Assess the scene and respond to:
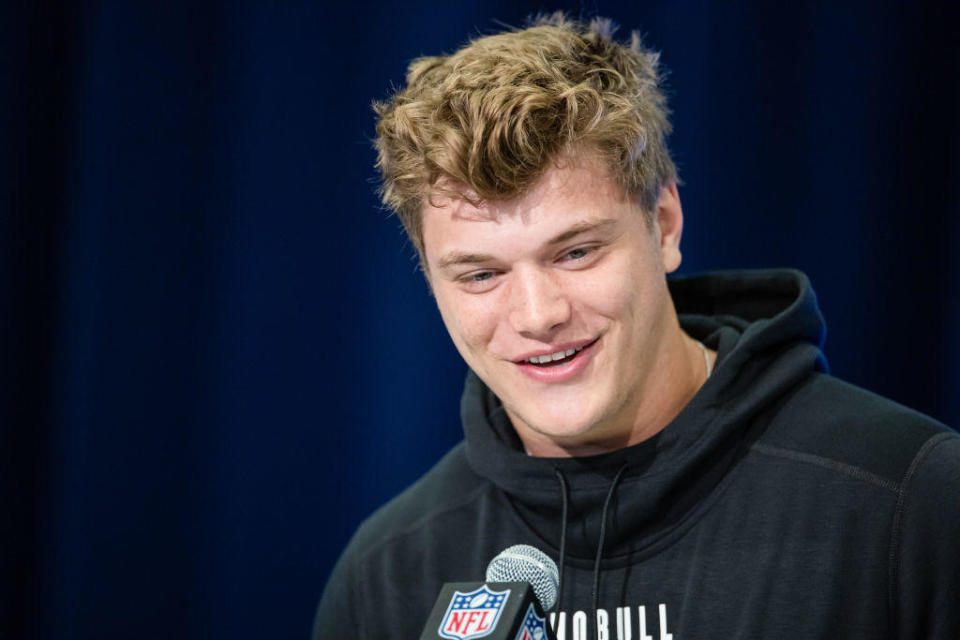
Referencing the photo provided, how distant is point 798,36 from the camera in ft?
6.53

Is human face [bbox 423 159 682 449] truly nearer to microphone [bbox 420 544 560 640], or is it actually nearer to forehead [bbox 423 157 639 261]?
forehead [bbox 423 157 639 261]

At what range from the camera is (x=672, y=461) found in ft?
4.36

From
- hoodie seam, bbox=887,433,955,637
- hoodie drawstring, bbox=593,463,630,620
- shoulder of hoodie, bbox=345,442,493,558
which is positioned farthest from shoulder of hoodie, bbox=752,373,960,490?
shoulder of hoodie, bbox=345,442,493,558

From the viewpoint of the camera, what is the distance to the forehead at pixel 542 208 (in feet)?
4.16

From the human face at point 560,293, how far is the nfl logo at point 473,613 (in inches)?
14.0

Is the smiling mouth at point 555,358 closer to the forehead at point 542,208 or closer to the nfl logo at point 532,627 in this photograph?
the forehead at point 542,208

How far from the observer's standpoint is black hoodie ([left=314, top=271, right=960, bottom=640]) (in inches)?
47.1

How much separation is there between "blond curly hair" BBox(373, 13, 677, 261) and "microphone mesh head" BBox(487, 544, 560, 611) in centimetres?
42

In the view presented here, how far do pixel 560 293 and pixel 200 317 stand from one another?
118 centimetres

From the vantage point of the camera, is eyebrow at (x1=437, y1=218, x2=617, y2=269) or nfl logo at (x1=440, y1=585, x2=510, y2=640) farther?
eyebrow at (x1=437, y1=218, x2=617, y2=269)

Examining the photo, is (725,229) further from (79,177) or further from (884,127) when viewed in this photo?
(79,177)

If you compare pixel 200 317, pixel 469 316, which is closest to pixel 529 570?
pixel 469 316

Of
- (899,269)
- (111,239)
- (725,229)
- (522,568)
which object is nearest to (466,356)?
(522,568)

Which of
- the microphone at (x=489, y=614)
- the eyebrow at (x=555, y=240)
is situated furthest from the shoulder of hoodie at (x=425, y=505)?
the microphone at (x=489, y=614)
